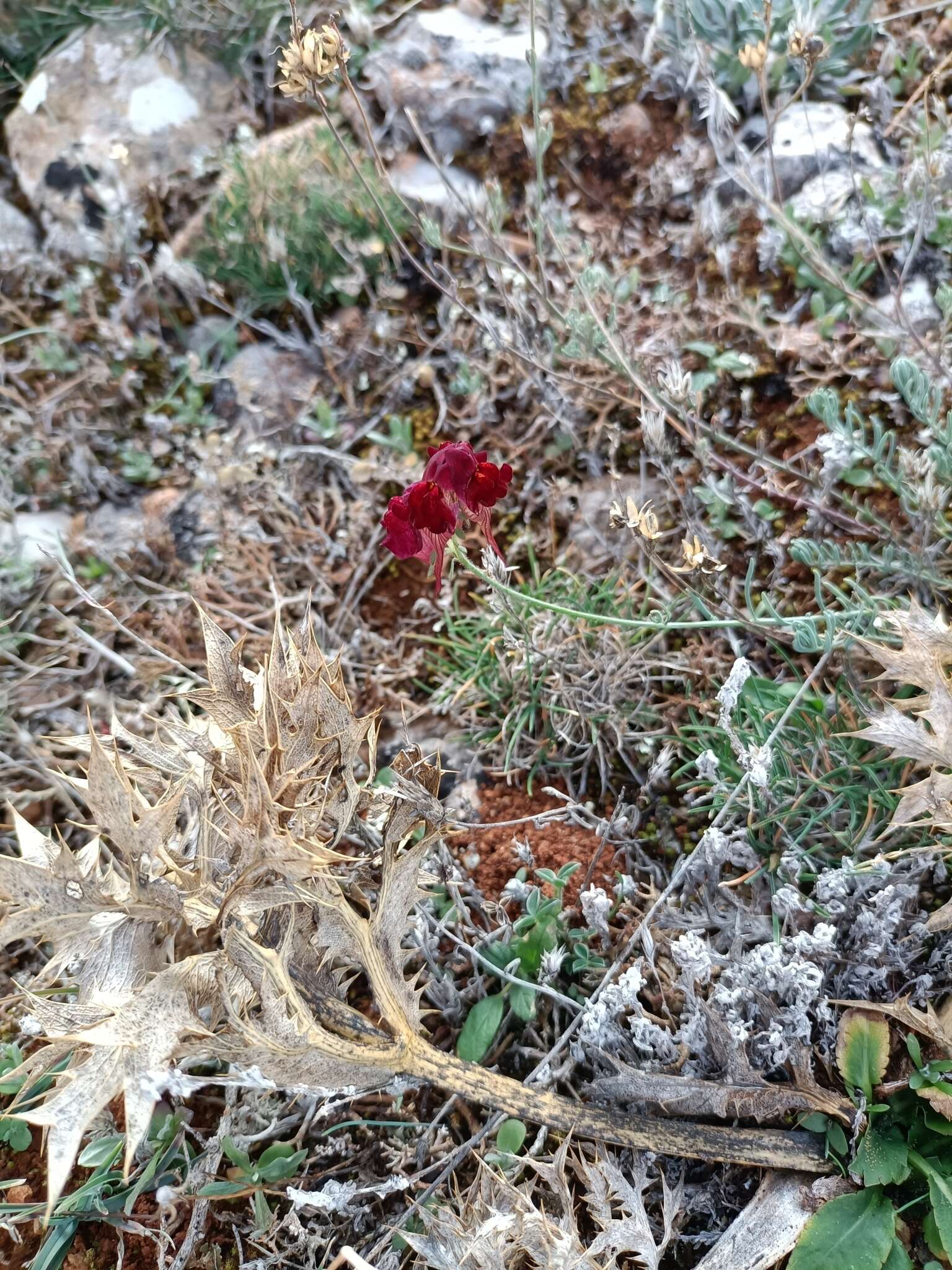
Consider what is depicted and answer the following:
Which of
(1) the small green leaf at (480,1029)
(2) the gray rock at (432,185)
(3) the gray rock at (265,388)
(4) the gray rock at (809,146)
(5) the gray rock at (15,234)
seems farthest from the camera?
(5) the gray rock at (15,234)

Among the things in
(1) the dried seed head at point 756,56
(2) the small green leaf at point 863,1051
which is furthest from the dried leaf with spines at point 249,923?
(1) the dried seed head at point 756,56

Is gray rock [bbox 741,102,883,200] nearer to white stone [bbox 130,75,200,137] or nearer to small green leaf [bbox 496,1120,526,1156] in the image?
white stone [bbox 130,75,200,137]

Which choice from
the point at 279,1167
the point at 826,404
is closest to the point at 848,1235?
the point at 279,1167

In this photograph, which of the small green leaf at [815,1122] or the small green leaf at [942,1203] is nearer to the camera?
the small green leaf at [942,1203]

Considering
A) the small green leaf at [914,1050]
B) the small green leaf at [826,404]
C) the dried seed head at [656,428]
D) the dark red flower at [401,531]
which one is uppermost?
the dark red flower at [401,531]

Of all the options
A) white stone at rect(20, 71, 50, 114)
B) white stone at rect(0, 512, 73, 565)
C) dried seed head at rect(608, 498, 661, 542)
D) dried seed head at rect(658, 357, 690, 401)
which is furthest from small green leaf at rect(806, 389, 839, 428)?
white stone at rect(20, 71, 50, 114)

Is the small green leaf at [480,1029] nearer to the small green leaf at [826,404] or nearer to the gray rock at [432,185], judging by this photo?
the small green leaf at [826,404]

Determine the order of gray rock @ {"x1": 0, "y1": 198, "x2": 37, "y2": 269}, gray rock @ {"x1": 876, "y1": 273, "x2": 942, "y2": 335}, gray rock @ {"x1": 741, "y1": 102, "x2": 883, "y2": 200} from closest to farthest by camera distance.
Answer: gray rock @ {"x1": 876, "y1": 273, "x2": 942, "y2": 335}
gray rock @ {"x1": 741, "y1": 102, "x2": 883, "y2": 200}
gray rock @ {"x1": 0, "y1": 198, "x2": 37, "y2": 269}
